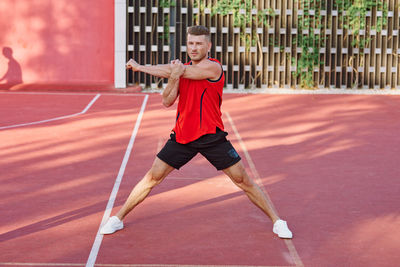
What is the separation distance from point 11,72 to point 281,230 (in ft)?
44.8

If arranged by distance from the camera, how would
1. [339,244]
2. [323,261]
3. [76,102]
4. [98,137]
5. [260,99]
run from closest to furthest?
1. [323,261]
2. [339,244]
3. [98,137]
4. [76,102]
5. [260,99]

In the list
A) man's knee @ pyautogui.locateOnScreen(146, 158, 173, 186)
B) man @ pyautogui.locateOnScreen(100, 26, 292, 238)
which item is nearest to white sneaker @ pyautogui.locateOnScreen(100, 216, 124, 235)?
man @ pyautogui.locateOnScreen(100, 26, 292, 238)

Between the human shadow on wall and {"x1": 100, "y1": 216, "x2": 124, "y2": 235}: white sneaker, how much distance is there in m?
12.9

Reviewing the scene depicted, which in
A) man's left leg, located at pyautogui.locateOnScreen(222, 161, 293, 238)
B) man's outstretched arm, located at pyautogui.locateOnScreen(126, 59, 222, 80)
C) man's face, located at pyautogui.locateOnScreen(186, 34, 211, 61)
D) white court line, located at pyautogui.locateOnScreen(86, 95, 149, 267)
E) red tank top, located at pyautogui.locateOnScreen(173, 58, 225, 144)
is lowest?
white court line, located at pyautogui.locateOnScreen(86, 95, 149, 267)

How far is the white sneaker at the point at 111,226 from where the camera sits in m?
5.73

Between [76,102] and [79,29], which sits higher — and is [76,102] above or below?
below

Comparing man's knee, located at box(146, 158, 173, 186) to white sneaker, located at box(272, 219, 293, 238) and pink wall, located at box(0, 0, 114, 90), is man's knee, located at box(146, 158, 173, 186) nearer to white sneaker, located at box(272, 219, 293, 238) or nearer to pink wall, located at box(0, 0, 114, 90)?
white sneaker, located at box(272, 219, 293, 238)

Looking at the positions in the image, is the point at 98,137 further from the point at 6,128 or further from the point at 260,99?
the point at 260,99

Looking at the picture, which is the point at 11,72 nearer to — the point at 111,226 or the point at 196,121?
→ the point at 111,226

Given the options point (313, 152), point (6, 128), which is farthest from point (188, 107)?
point (6, 128)

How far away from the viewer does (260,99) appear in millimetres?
16484

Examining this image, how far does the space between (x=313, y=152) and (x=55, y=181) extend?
3894 millimetres

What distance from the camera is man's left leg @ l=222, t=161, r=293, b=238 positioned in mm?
5672

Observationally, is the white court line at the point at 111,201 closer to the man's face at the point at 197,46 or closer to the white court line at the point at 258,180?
the white court line at the point at 258,180
